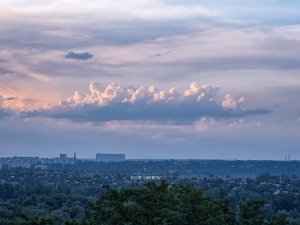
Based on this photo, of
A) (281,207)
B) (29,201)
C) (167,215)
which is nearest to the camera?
(167,215)

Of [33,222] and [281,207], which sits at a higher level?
[33,222]

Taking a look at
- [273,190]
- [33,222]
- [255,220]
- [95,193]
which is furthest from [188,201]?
[273,190]

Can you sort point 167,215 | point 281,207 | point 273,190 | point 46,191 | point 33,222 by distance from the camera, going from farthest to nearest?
point 273,190 → point 46,191 → point 281,207 → point 33,222 → point 167,215

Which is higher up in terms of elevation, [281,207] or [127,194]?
[127,194]

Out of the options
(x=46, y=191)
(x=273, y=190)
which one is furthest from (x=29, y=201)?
(x=273, y=190)

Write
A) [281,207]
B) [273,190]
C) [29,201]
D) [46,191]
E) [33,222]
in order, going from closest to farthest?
[33,222] < [29,201] < [281,207] < [46,191] < [273,190]

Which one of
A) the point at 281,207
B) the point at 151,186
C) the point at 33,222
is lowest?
the point at 281,207

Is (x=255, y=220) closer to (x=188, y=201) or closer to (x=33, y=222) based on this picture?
(x=188, y=201)

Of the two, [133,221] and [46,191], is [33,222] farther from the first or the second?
[46,191]

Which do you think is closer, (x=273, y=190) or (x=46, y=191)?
Result: (x=46, y=191)
